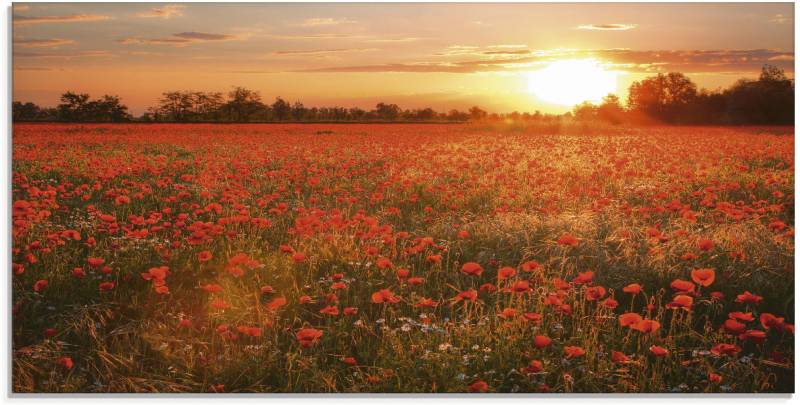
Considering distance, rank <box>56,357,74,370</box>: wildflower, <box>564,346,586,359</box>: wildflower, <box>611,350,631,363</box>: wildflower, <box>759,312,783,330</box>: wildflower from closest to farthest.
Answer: <box>564,346,586,359</box>: wildflower → <box>611,350,631,363</box>: wildflower → <box>759,312,783,330</box>: wildflower → <box>56,357,74,370</box>: wildflower

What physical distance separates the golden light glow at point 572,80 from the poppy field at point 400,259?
0.33 m

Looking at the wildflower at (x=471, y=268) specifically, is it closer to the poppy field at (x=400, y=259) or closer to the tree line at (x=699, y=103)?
the poppy field at (x=400, y=259)

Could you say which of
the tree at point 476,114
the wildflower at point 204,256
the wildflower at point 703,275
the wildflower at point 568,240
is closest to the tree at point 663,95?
the tree at point 476,114

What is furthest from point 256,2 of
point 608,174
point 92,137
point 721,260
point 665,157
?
point 721,260

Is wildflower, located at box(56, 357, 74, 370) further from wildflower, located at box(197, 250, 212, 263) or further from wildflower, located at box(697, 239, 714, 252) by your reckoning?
wildflower, located at box(697, 239, 714, 252)

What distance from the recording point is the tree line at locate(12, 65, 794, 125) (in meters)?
4.17

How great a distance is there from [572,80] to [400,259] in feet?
5.14

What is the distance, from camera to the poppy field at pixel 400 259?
3.38m

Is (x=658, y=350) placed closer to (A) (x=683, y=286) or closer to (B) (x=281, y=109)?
(A) (x=683, y=286)

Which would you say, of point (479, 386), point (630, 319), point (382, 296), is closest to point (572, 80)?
point (630, 319)

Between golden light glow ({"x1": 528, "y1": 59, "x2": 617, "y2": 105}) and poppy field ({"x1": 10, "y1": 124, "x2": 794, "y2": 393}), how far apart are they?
334mm

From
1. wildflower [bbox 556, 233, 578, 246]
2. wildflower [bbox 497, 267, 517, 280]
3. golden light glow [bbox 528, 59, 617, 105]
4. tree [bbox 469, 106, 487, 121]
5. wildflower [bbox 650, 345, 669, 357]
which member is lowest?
wildflower [bbox 650, 345, 669, 357]

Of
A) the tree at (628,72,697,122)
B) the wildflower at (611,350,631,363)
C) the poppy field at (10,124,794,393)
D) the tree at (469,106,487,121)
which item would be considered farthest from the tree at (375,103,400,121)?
the wildflower at (611,350,631,363)

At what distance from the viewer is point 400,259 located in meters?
3.96
